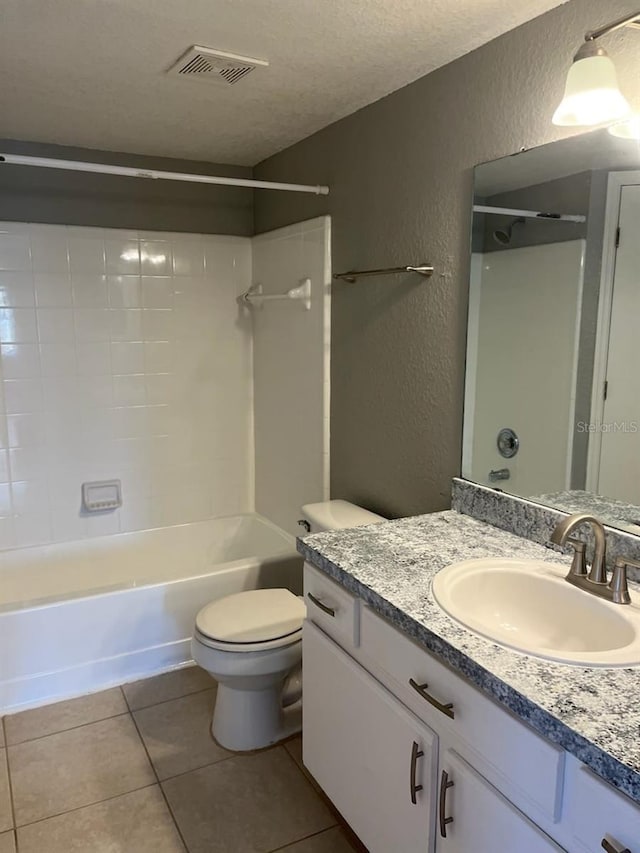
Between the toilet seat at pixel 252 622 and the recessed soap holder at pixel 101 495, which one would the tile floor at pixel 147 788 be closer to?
the toilet seat at pixel 252 622

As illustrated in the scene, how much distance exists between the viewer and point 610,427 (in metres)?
1.56

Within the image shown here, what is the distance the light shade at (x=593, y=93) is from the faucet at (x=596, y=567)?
0.82 meters

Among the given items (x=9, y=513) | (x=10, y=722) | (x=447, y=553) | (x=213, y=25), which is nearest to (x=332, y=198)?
(x=213, y=25)

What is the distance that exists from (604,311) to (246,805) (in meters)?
1.72

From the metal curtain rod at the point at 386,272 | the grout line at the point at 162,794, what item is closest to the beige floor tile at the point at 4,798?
the grout line at the point at 162,794

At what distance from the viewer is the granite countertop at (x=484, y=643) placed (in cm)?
90

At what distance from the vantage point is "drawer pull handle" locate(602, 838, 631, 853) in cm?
86

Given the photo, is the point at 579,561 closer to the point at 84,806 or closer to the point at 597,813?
the point at 597,813

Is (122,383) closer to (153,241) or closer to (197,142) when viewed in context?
(153,241)

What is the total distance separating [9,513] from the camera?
2.96m

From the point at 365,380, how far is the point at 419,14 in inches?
47.5

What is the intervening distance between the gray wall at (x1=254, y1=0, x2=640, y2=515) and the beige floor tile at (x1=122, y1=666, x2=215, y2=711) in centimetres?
94

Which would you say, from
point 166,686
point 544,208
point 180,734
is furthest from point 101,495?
point 544,208

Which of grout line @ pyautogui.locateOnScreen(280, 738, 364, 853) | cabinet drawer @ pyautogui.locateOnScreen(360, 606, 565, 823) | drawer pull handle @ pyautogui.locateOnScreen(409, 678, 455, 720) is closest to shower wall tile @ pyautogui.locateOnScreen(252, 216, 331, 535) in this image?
grout line @ pyautogui.locateOnScreen(280, 738, 364, 853)
